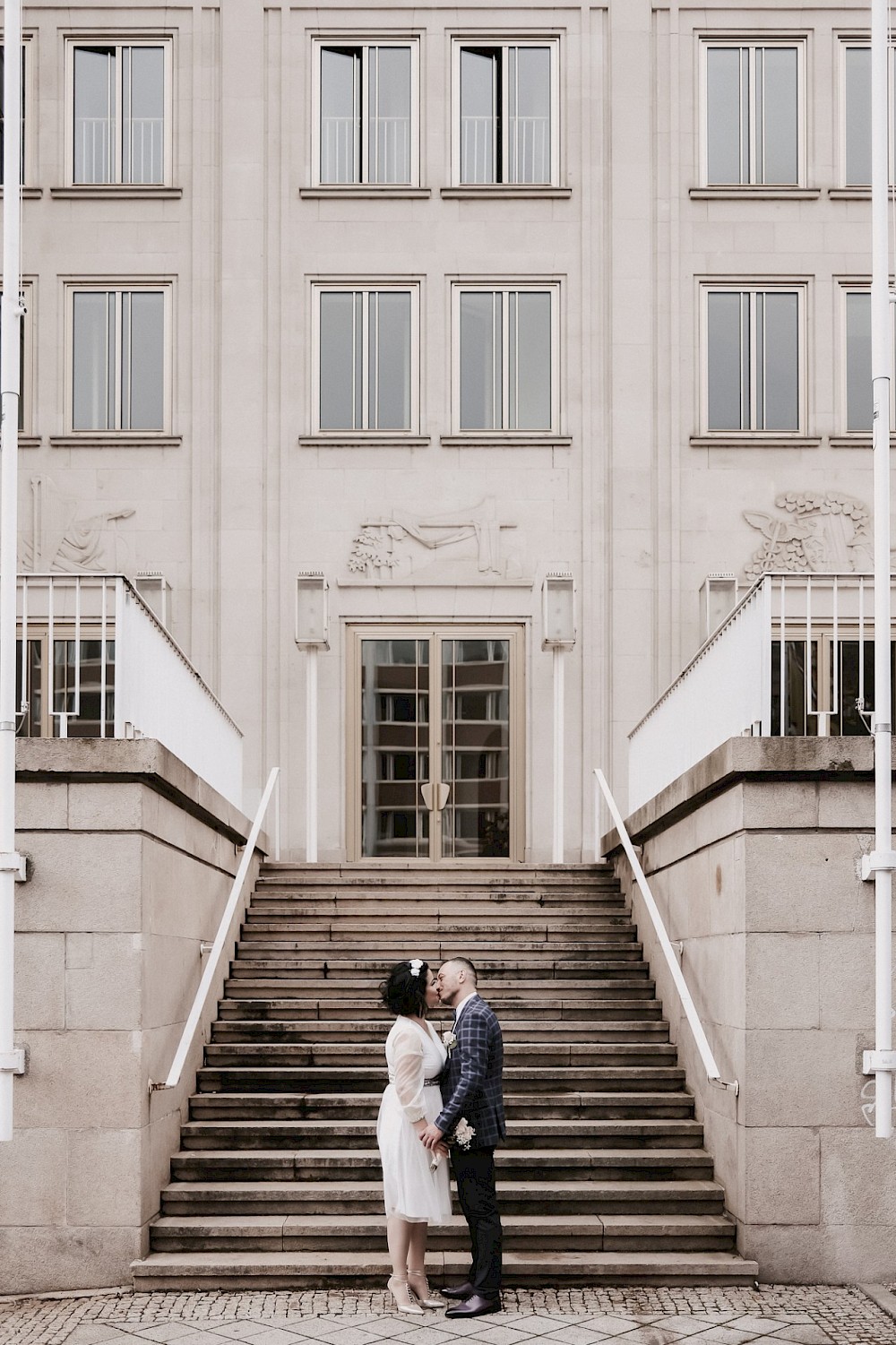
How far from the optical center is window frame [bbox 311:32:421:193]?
1767cm

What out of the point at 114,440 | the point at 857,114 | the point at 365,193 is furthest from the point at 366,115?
the point at 857,114

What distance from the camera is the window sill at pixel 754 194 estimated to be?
17656 mm

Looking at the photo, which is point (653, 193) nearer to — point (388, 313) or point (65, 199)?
point (388, 313)

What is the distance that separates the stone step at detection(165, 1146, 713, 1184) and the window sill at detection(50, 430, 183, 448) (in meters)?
9.31

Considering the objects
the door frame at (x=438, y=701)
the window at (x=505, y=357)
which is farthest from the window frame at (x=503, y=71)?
the door frame at (x=438, y=701)

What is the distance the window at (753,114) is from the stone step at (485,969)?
9.49m

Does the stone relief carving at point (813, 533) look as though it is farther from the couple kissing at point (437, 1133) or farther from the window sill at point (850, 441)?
the couple kissing at point (437, 1133)

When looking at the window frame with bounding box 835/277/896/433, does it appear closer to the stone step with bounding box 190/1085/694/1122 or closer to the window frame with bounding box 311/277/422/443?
the window frame with bounding box 311/277/422/443

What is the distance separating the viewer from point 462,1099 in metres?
8.19

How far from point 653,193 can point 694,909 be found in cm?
989

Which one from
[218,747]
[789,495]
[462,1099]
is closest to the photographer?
[462,1099]

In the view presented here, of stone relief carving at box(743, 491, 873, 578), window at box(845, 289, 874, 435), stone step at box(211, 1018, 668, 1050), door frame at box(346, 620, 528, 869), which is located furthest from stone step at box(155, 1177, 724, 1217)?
window at box(845, 289, 874, 435)

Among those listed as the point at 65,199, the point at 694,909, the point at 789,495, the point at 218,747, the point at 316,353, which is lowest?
the point at 694,909

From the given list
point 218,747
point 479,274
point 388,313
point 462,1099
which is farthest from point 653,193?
point 462,1099
